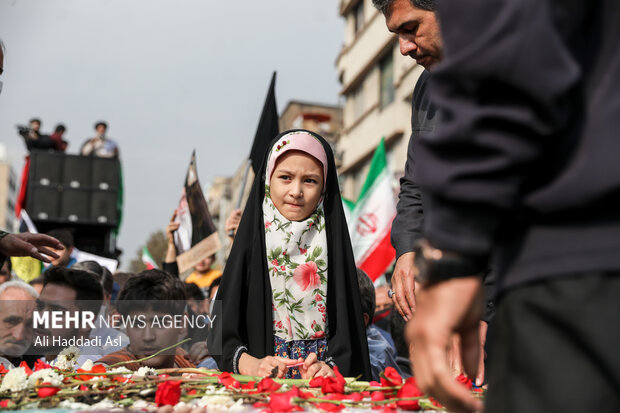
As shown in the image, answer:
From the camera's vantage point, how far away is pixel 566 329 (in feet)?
3.44

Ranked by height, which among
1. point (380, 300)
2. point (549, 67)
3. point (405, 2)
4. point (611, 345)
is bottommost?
point (380, 300)

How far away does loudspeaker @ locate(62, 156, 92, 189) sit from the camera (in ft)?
44.3

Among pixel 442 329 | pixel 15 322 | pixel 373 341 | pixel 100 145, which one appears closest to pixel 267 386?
pixel 442 329

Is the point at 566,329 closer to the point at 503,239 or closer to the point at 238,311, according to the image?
the point at 503,239

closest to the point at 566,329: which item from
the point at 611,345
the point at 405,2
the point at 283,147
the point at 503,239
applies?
the point at 611,345

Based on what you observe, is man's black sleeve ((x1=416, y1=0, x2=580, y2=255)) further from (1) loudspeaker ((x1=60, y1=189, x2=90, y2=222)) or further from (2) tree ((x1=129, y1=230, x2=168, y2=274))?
(2) tree ((x1=129, y1=230, x2=168, y2=274))

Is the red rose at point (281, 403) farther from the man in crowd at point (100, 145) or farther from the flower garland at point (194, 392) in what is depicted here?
the man in crowd at point (100, 145)

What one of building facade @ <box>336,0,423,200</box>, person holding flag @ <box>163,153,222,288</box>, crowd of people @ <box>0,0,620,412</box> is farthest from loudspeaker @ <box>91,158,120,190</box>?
crowd of people @ <box>0,0,620,412</box>

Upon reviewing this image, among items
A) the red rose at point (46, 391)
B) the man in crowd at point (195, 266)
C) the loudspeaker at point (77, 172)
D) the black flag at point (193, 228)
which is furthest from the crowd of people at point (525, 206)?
the loudspeaker at point (77, 172)

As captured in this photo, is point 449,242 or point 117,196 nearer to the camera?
point 449,242

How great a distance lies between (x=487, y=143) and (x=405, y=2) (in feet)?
5.81

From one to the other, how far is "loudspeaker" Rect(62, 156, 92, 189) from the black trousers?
43.8 ft

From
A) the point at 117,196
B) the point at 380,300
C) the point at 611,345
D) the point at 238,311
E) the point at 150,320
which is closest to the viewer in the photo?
the point at 611,345

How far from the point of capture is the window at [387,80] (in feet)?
69.6
